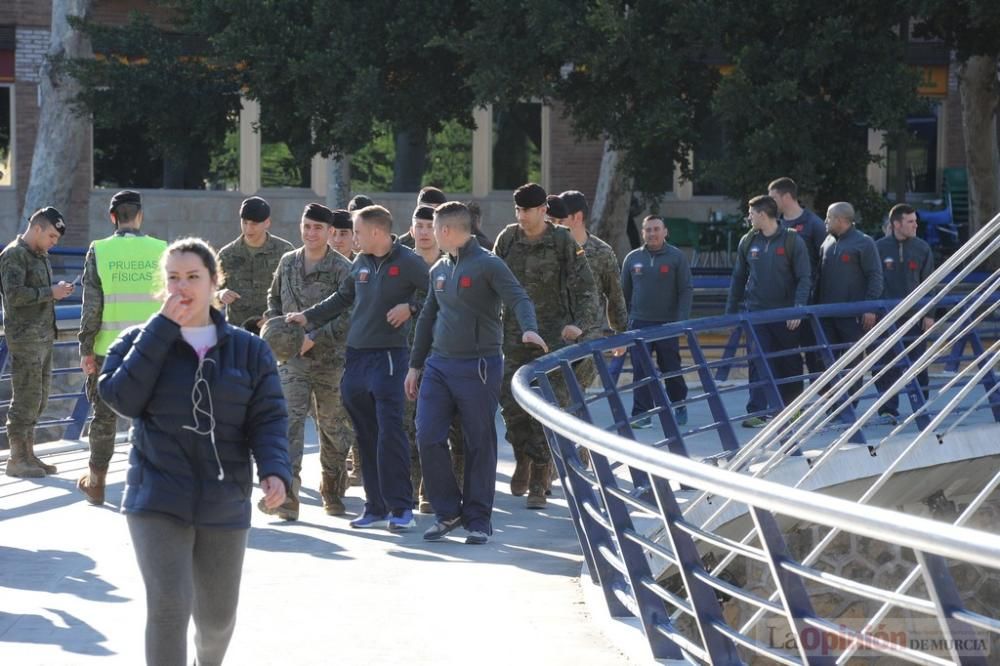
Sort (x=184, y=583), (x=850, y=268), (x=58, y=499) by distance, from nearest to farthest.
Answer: (x=184, y=583) < (x=58, y=499) < (x=850, y=268)

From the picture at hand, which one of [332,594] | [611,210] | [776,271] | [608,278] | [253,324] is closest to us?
[332,594]

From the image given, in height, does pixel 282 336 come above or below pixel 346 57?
below

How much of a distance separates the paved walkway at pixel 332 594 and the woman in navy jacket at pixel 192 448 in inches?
48.1

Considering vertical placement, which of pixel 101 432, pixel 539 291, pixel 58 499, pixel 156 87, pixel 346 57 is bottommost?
pixel 58 499

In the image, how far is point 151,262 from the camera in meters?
9.54

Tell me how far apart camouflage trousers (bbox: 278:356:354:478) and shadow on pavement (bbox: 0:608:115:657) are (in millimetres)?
2781

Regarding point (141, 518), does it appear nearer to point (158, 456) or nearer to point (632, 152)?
point (158, 456)

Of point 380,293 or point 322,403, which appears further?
point 322,403

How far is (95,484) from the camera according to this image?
32.5 ft

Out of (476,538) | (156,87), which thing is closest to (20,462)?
(476,538)

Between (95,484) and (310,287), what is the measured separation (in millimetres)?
1765

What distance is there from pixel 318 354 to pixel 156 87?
15.4m

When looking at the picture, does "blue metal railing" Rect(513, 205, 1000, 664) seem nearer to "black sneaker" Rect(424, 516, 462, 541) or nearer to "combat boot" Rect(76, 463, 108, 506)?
"black sneaker" Rect(424, 516, 462, 541)

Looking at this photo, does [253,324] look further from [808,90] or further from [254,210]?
[808,90]
